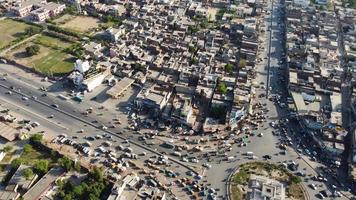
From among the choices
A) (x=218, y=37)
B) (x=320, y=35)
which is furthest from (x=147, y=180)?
(x=320, y=35)

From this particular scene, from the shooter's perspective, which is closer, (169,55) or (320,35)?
(169,55)

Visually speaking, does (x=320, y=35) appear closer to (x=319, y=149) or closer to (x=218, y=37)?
(x=218, y=37)

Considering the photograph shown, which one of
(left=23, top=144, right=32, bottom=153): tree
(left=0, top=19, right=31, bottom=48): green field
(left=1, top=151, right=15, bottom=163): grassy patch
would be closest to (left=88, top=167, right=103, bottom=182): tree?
(left=23, top=144, right=32, bottom=153): tree

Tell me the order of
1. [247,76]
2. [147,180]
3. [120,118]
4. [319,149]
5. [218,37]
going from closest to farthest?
1. [147,180]
2. [319,149]
3. [120,118]
4. [247,76]
5. [218,37]

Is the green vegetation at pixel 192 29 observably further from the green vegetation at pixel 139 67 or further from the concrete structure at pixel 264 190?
the concrete structure at pixel 264 190

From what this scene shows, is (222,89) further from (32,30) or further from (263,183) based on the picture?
(32,30)

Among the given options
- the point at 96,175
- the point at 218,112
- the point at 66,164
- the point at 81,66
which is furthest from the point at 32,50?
the point at 218,112

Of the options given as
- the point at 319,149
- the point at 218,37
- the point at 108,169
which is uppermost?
the point at 218,37
